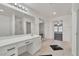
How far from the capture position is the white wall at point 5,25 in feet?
6.85

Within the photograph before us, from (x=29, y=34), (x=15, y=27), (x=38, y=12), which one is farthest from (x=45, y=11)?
(x=15, y=27)

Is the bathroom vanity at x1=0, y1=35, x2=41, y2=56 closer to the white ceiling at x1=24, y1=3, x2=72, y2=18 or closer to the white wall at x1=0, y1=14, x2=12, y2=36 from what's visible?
the white wall at x1=0, y1=14, x2=12, y2=36

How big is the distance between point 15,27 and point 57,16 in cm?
191

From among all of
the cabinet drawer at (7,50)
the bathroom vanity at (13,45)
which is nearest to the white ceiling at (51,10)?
the bathroom vanity at (13,45)

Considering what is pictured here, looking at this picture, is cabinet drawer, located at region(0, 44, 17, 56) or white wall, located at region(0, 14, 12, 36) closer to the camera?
cabinet drawer, located at region(0, 44, 17, 56)

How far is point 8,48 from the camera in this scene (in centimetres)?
164

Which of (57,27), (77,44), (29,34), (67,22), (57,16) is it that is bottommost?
(77,44)

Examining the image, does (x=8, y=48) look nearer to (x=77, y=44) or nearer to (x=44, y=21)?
(x=44, y=21)

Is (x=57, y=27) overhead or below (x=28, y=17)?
below

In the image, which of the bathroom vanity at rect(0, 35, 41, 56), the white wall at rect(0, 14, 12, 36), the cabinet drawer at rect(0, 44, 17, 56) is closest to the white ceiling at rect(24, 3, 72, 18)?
the bathroom vanity at rect(0, 35, 41, 56)

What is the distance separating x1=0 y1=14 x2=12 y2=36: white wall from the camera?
2089mm

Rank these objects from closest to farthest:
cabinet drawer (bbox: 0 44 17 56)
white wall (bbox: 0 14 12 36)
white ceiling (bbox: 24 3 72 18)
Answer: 1. cabinet drawer (bbox: 0 44 17 56)
2. white wall (bbox: 0 14 12 36)
3. white ceiling (bbox: 24 3 72 18)

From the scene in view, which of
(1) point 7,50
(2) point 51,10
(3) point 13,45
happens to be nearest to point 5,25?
(3) point 13,45

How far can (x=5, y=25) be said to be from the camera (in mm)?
2213
